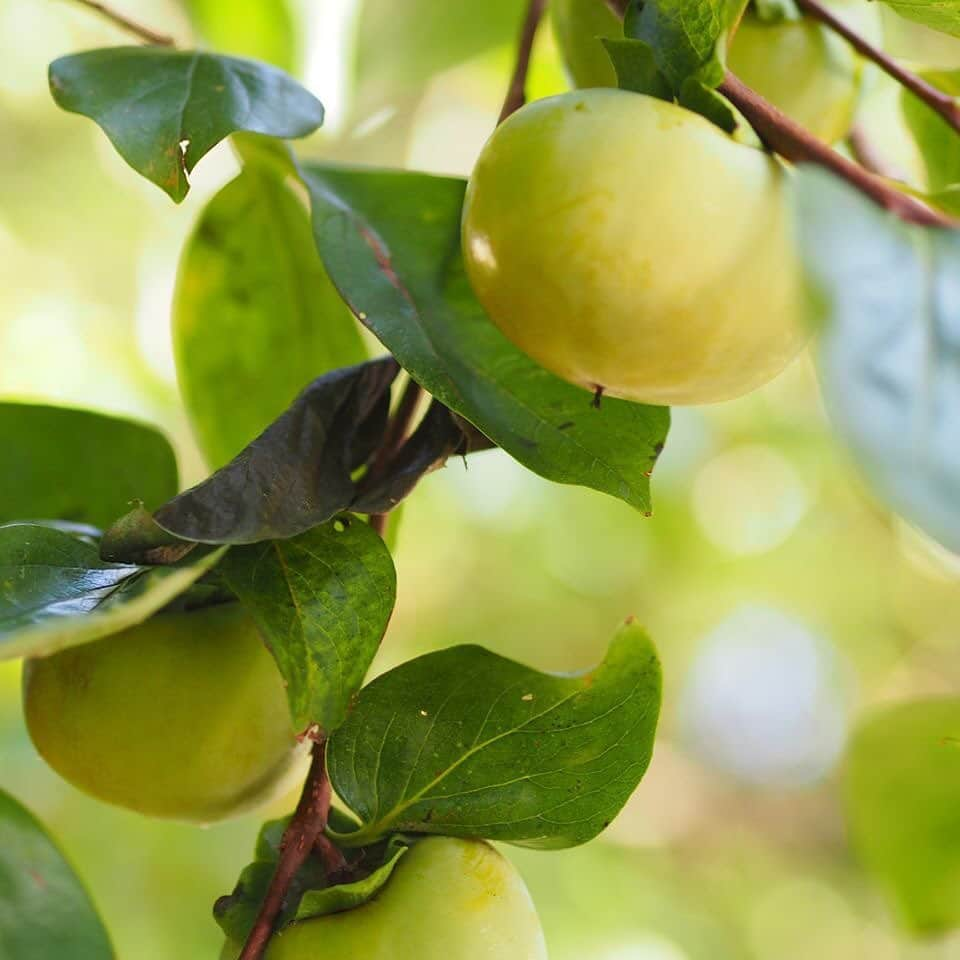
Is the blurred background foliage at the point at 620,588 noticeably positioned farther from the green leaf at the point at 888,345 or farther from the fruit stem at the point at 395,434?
the green leaf at the point at 888,345

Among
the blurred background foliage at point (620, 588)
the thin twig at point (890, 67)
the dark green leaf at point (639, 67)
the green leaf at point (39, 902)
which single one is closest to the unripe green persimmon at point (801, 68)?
the thin twig at point (890, 67)

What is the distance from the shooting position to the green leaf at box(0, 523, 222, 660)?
292mm

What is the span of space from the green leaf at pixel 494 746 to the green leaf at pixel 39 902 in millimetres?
78

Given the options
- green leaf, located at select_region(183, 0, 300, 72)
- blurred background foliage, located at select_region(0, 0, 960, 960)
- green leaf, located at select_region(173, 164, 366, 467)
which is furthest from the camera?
blurred background foliage, located at select_region(0, 0, 960, 960)

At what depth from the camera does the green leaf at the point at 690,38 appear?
13.2 inches

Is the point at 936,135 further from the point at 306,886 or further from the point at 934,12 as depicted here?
the point at 306,886

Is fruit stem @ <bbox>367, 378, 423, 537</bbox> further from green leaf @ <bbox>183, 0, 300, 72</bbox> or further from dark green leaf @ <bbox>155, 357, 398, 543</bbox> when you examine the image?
green leaf @ <bbox>183, 0, 300, 72</bbox>

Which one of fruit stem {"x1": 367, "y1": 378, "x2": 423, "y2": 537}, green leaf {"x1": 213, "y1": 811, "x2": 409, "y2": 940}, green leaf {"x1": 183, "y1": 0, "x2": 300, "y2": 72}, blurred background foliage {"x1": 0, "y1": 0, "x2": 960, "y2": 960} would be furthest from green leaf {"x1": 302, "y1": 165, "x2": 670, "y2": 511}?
blurred background foliage {"x1": 0, "y1": 0, "x2": 960, "y2": 960}

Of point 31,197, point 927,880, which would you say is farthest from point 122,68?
point 31,197

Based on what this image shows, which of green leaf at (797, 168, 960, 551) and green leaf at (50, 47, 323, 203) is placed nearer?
green leaf at (797, 168, 960, 551)

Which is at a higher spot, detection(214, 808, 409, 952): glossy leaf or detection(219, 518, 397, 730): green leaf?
detection(219, 518, 397, 730): green leaf

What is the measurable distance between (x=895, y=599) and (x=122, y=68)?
4.81ft

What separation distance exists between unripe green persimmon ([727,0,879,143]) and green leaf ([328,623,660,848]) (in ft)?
0.70

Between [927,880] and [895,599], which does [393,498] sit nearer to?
[927,880]
